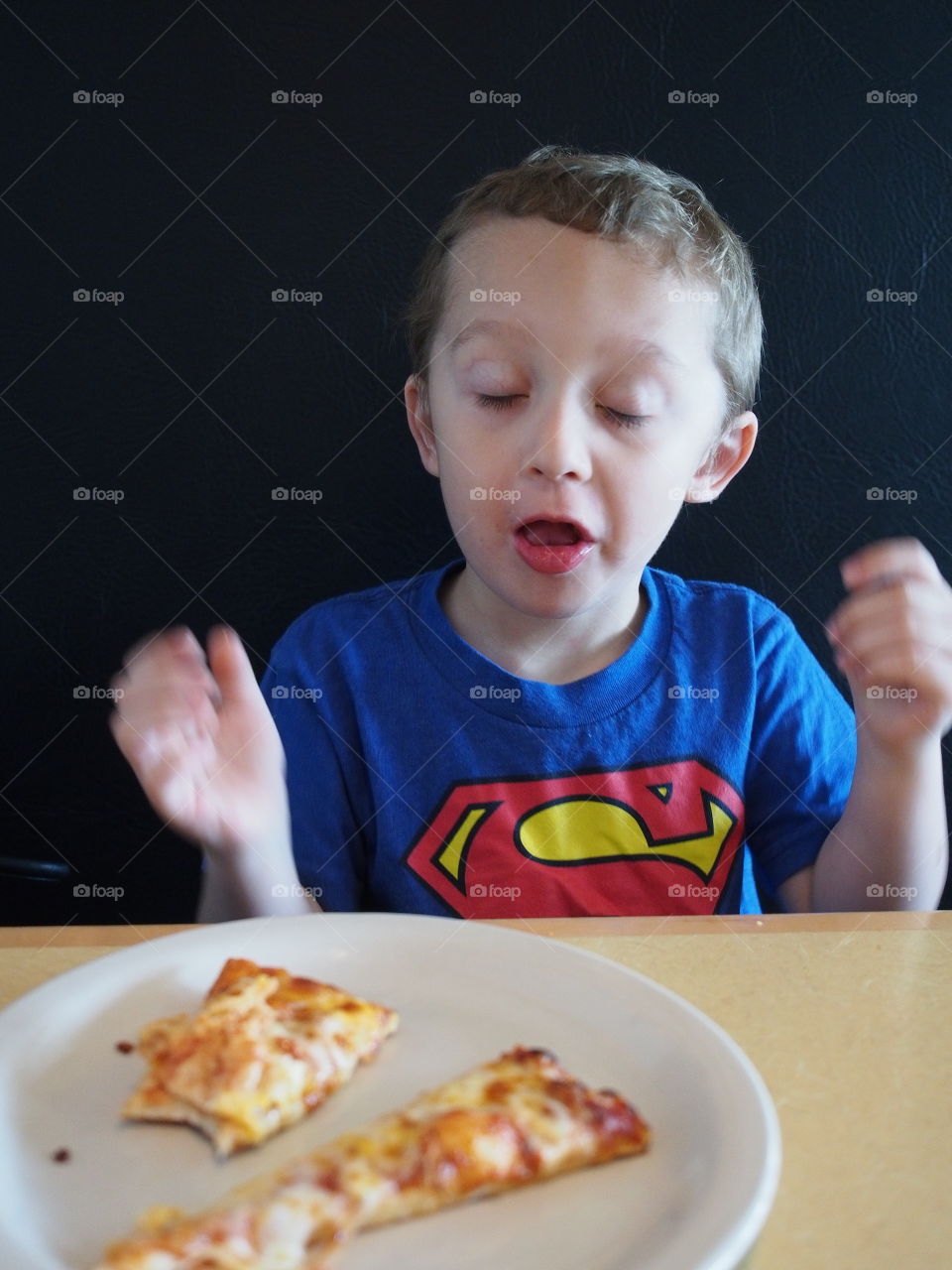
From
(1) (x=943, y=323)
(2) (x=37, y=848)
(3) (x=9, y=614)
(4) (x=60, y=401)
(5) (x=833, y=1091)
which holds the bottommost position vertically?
(2) (x=37, y=848)

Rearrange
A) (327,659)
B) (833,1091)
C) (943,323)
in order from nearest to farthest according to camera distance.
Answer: (833,1091)
(327,659)
(943,323)

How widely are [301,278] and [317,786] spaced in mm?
681

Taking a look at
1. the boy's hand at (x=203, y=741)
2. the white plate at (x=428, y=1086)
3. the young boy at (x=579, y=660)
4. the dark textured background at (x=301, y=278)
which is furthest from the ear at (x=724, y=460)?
the white plate at (x=428, y=1086)

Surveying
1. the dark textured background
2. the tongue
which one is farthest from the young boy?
the dark textured background

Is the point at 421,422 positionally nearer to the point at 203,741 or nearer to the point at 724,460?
the point at 724,460

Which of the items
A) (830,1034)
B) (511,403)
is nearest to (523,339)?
(511,403)

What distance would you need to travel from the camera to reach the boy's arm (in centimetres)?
99

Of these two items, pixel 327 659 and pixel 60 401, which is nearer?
pixel 327 659

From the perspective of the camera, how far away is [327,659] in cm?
140

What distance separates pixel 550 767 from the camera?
1.34 m

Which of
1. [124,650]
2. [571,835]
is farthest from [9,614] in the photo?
[571,835]

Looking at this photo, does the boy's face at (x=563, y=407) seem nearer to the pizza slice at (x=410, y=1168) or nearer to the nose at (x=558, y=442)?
the nose at (x=558, y=442)

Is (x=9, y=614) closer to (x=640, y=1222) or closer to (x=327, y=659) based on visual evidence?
(x=327, y=659)

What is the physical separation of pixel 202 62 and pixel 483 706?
923mm
